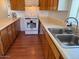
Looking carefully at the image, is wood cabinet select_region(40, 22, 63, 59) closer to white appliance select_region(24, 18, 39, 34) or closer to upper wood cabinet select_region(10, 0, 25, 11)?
white appliance select_region(24, 18, 39, 34)

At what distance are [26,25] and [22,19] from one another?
2.57ft

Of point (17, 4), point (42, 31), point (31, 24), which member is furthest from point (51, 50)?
point (17, 4)

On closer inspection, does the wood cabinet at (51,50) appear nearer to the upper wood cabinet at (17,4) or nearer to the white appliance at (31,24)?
the white appliance at (31,24)

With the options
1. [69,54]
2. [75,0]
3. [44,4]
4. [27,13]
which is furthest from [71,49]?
[27,13]

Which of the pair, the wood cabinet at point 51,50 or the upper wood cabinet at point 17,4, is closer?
the wood cabinet at point 51,50

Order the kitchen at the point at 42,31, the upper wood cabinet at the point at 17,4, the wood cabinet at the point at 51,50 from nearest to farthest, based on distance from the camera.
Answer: the wood cabinet at the point at 51,50, the kitchen at the point at 42,31, the upper wood cabinet at the point at 17,4

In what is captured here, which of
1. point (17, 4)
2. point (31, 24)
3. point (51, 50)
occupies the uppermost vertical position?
point (17, 4)

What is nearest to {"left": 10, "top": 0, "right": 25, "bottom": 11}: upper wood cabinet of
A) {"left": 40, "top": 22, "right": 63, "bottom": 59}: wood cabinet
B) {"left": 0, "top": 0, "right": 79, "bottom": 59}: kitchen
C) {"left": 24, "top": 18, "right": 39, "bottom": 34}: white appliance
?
{"left": 0, "top": 0, "right": 79, "bottom": 59}: kitchen

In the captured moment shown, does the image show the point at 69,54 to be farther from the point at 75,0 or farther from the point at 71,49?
the point at 75,0

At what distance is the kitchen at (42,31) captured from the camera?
177cm

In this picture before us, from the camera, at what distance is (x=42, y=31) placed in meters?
3.66

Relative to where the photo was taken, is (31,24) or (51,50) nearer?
(51,50)

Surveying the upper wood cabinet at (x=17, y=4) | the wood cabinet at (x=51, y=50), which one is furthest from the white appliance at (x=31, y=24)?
the wood cabinet at (x=51, y=50)

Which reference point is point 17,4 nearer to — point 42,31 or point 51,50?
point 42,31
